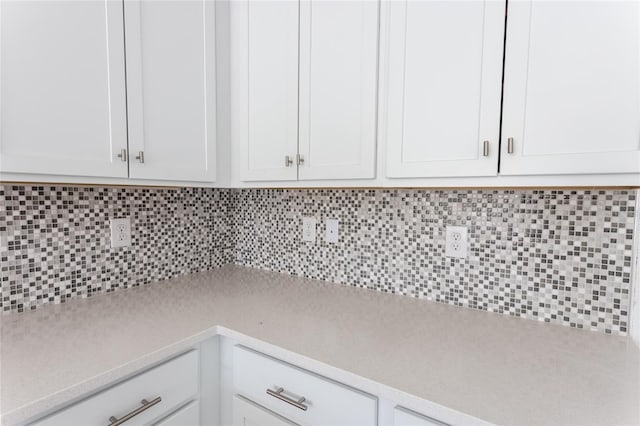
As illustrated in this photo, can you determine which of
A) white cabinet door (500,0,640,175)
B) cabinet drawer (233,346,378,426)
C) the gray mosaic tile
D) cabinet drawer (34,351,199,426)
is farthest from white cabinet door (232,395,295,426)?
white cabinet door (500,0,640,175)

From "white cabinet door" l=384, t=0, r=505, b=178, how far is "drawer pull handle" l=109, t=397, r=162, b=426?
0.96 metres

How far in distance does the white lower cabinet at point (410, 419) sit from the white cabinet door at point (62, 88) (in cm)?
109

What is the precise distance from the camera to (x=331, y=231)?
1.56 m

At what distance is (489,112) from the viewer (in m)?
0.92

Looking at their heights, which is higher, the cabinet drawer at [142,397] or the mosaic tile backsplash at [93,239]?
the mosaic tile backsplash at [93,239]

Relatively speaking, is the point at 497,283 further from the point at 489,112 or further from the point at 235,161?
the point at 235,161

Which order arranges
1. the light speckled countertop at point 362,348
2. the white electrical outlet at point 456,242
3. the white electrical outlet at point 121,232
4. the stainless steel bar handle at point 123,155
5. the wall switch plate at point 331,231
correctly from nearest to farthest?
the light speckled countertop at point 362,348 < the stainless steel bar handle at point 123,155 < the white electrical outlet at point 456,242 < the white electrical outlet at point 121,232 < the wall switch plate at point 331,231

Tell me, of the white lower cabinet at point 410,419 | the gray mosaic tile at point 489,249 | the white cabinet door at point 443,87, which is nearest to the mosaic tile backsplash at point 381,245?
the gray mosaic tile at point 489,249

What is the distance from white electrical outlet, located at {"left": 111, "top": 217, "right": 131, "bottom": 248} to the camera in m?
1.39

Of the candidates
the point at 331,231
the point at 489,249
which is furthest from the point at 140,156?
the point at 489,249

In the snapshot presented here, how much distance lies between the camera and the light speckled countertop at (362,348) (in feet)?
2.30

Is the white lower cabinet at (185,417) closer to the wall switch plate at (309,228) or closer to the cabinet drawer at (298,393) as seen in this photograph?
the cabinet drawer at (298,393)

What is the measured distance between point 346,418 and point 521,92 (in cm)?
95

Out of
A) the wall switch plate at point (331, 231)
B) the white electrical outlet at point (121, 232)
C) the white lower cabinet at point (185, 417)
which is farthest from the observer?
the wall switch plate at point (331, 231)
